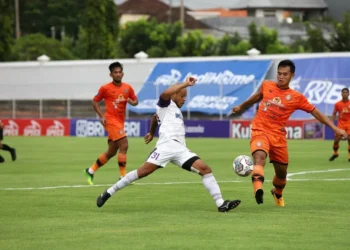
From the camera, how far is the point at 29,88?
198 ft

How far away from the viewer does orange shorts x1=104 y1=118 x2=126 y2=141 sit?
21016 millimetres

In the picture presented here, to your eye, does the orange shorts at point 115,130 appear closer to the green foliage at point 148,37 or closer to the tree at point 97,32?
the tree at point 97,32

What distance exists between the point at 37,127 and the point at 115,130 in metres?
35.1

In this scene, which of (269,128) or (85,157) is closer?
(269,128)

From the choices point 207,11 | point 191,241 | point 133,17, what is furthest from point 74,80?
point 207,11

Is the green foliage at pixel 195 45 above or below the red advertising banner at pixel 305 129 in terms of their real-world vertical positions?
above

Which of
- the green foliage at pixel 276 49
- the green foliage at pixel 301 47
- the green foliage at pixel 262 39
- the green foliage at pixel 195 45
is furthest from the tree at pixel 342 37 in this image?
the green foliage at pixel 195 45

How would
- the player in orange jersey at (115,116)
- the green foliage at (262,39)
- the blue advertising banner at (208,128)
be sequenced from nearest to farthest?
the player in orange jersey at (115,116), the blue advertising banner at (208,128), the green foliage at (262,39)

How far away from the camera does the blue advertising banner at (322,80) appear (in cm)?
4762

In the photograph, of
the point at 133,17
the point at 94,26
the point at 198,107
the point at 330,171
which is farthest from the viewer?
the point at 133,17

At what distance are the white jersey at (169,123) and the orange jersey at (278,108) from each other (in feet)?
3.83

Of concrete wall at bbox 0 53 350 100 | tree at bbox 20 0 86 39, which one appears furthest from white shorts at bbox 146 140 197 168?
tree at bbox 20 0 86 39

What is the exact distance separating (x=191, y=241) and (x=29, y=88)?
4981cm

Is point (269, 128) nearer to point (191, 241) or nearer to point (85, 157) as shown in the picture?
point (191, 241)
